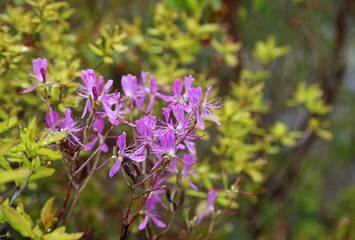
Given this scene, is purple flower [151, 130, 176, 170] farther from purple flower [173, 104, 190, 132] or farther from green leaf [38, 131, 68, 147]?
green leaf [38, 131, 68, 147]

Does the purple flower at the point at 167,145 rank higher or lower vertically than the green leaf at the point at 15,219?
higher

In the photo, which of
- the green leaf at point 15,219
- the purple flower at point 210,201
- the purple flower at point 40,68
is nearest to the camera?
the green leaf at point 15,219

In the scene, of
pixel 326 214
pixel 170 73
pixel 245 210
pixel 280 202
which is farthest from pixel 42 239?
pixel 326 214

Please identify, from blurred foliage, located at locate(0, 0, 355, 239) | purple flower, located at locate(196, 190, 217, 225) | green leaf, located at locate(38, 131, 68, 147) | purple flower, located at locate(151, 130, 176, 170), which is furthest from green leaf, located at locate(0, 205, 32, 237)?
purple flower, located at locate(196, 190, 217, 225)

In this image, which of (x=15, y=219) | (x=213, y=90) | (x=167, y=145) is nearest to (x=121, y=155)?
(x=167, y=145)

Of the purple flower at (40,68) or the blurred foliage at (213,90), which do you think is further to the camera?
the blurred foliage at (213,90)

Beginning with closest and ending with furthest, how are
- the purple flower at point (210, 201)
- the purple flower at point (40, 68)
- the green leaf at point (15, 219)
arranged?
the green leaf at point (15, 219), the purple flower at point (40, 68), the purple flower at point (210, 201)

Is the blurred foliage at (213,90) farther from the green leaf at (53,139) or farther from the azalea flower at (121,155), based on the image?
the azalea flower at (121,155)

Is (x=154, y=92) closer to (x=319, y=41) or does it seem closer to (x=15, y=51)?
(x=15, y=51)

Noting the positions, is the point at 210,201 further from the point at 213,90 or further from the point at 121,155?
the point at 213,90

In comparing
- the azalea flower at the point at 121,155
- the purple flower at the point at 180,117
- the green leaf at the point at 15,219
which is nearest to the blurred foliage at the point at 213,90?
the green leaf at the point at 15,219
